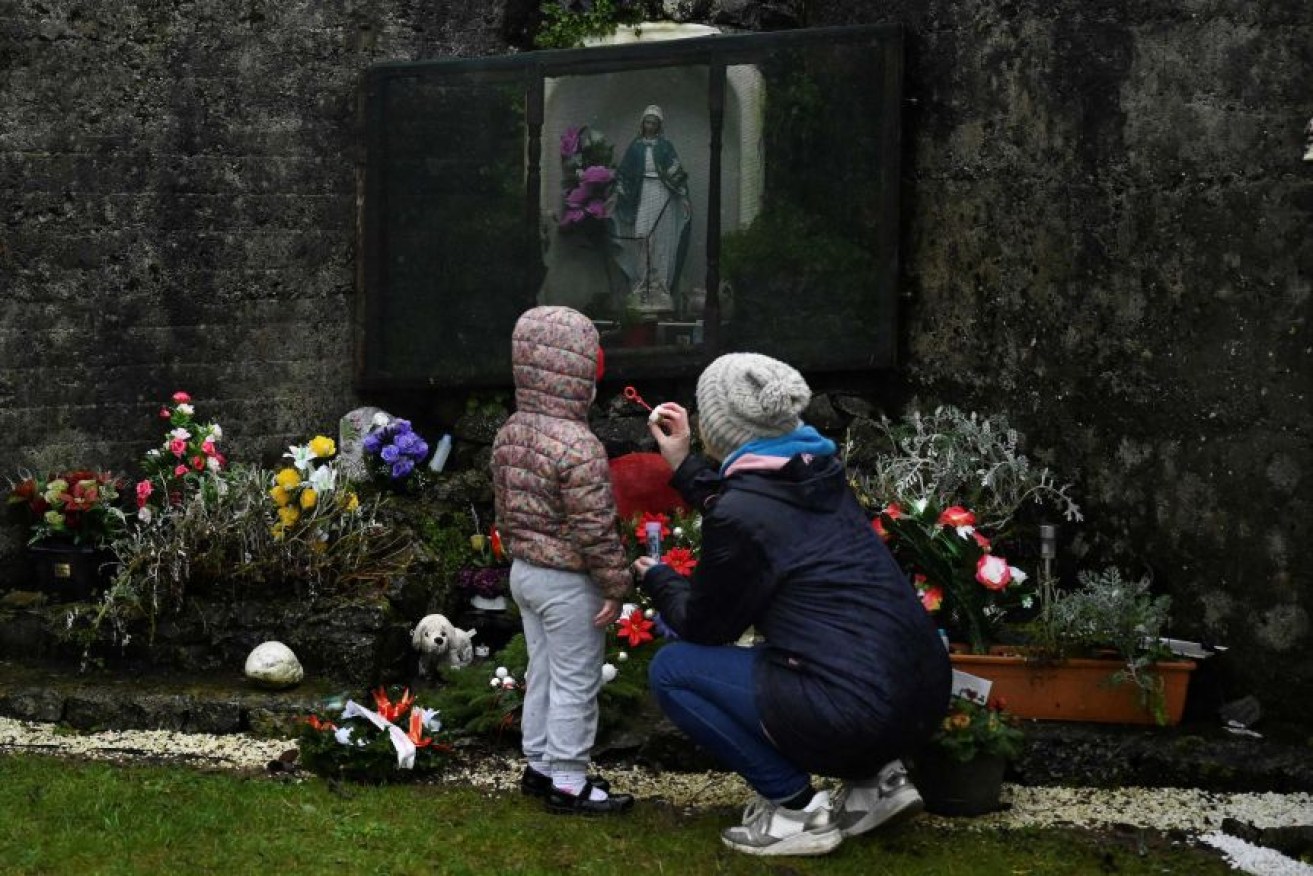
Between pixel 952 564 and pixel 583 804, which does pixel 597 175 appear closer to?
pixel 952 564

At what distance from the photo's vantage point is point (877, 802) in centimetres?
481

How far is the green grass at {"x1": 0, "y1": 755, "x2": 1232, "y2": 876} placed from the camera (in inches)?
183

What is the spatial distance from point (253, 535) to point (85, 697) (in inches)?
34.5

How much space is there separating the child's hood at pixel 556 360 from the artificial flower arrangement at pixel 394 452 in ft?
8.52

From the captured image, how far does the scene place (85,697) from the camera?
627cm

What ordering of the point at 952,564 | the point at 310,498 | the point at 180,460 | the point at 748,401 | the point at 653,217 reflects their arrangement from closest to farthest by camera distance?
the point at 748,401 → the point at 952,564 → the point at 310,498 → the point at 180,460 → the point at 653,217

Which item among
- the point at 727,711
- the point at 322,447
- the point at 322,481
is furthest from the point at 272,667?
the point at 727,711

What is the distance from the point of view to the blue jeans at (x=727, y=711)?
15.5 feet

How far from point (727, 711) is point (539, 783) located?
0.80 m

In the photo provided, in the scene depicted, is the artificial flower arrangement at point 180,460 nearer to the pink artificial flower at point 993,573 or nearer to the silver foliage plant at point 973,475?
the silver foliage plant at point 973,475

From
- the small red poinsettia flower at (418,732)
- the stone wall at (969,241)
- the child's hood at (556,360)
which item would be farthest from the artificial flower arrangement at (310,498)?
the child's hood at (556,360)

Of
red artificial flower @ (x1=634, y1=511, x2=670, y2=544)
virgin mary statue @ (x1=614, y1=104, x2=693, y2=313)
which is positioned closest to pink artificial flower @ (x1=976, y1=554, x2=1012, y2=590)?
red artificial flower @ (x1=634, y1=511, x2=670, y2=544)

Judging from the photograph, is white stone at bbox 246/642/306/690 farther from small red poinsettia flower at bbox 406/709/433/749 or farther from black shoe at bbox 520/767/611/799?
black shoe at bbox 520/767/611/799

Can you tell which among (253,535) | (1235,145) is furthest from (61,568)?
(1235,145)
